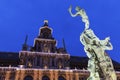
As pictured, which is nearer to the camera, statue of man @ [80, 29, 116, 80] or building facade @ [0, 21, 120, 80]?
statue of man @ [80, 29, 116, 80]

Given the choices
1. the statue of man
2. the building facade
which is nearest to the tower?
the building facade

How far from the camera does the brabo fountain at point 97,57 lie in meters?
10.2

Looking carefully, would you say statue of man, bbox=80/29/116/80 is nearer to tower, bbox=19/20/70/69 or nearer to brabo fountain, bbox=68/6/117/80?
brabo fountain, bbox=68/6/117/80

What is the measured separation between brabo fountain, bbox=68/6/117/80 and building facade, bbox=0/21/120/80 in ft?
94.6

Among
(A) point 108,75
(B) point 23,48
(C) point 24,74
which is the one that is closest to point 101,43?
(A) point 108,75

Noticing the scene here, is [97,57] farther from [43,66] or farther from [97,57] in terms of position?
[43,66]

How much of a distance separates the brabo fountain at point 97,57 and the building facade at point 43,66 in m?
28.8

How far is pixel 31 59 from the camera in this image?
41.4 meters

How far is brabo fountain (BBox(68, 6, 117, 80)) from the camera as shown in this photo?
10.2 m

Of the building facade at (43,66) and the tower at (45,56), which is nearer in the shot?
the building facade at (43,66)

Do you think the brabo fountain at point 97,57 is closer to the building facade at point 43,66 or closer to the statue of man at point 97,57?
the statue of man at point 97,57

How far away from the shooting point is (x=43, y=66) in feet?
134

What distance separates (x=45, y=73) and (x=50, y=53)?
11.6ft

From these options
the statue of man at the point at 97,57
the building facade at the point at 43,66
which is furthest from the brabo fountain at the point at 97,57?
the building facade at the point at 43,66
